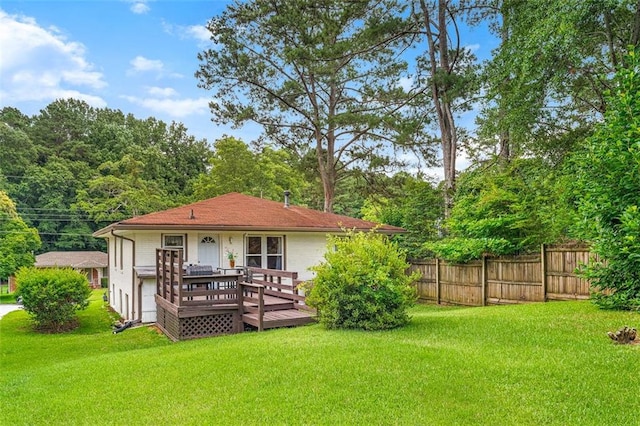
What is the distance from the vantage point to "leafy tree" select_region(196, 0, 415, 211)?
64.5ft

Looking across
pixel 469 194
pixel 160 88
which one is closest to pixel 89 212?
pixel 160 88

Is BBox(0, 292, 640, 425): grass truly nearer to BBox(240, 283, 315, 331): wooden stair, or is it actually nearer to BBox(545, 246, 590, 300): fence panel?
BBox(240, 283, 315, 331): wooden stair

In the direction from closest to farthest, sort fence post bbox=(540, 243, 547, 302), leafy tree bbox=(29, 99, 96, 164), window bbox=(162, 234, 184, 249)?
fence post bbox=(540, 243, 547, 302), window bbox=(162, 234, 184, 249), leafy tree bbox=(29, 99, 96, 164)

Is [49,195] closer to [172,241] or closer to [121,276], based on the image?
[121,276]

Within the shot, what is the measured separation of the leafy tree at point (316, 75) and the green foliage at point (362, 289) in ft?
42.8

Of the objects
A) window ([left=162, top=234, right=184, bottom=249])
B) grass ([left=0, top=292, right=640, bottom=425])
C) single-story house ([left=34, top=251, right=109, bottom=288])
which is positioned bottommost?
single-story house ([left=34, top=251, right=109, bottom=288])

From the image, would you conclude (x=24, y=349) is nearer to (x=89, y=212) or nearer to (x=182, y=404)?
(x=182, y=404)

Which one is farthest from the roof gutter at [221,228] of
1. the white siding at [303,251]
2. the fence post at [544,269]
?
the fence post at [544,269]

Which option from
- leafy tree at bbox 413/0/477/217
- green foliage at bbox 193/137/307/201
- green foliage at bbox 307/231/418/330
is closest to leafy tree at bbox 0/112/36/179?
green foliage at bbox 193/137/307/201

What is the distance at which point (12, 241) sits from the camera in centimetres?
3403

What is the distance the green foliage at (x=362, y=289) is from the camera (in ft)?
25.9

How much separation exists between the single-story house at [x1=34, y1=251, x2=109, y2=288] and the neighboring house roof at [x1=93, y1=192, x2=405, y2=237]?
2377cm

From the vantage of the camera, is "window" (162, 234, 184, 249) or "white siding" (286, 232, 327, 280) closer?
"window" (162, 234, 184, 249)

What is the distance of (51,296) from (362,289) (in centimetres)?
1033
